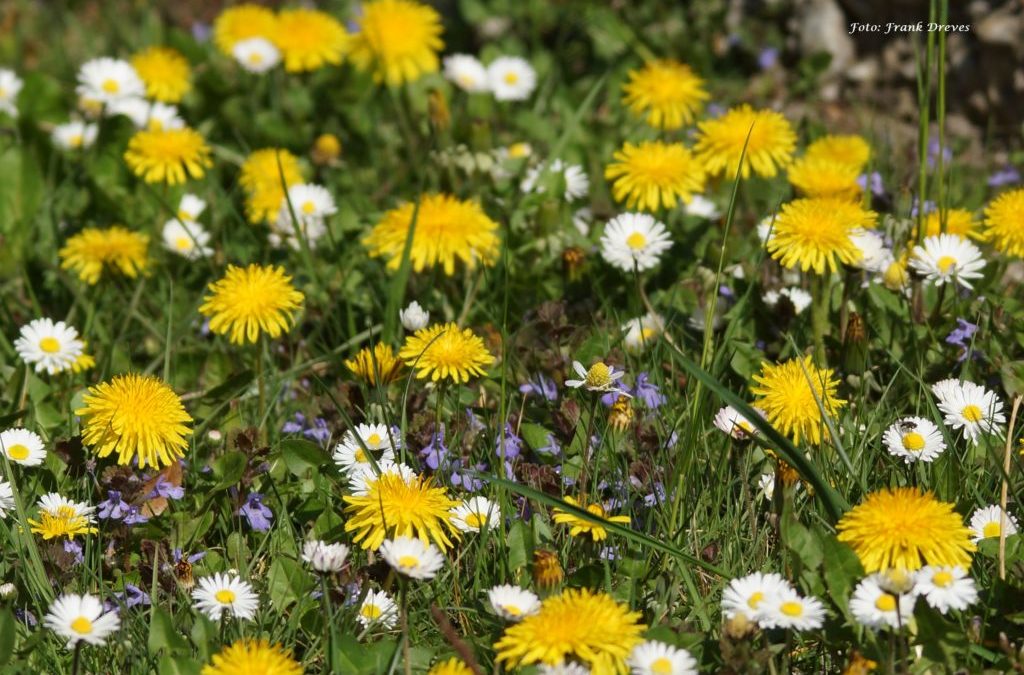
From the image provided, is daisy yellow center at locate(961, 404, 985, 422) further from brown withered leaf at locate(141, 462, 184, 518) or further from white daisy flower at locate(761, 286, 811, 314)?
brown withered leaf at locate(141, 462, 184, 518)

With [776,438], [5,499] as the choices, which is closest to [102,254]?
[5,499]

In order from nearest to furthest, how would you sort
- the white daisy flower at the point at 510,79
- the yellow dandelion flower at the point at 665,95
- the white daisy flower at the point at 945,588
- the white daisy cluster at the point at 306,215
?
1. the white daisy flower at the point at 945,588
2. the white daisy cluster at the point at 306,215
3. the yellow dandelion flower at the point at 665,95
4. the white daisy flower at the point at 510,79

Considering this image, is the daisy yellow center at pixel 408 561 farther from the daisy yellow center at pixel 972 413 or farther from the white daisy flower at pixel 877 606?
→ the daisy yellow center at pixel 972 413

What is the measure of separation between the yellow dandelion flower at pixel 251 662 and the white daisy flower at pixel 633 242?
4.48 ft

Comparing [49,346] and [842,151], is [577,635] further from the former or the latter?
[842,151]

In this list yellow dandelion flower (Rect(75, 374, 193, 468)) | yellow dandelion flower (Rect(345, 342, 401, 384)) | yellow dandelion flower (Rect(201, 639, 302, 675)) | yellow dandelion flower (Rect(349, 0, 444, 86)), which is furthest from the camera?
yellow dandelion flower (Rect(349, 0, 444, 86))

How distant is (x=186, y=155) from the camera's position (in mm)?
3506

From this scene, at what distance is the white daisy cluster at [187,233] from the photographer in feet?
11.5

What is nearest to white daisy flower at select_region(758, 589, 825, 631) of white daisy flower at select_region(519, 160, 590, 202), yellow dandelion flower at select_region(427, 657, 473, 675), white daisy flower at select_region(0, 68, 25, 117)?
yellow dandelion flower at select_region(427, 657, 473, 675)

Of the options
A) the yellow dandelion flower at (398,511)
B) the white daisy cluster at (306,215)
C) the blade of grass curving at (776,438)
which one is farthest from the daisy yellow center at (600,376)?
the white daisy cluster at (306,215)

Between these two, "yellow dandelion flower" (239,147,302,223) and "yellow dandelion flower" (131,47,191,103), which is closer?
"yellow dandelion flower" (239,147,302,223)

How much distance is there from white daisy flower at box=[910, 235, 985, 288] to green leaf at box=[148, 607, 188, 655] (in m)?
1.60

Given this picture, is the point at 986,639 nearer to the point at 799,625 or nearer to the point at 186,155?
the point at 799,625

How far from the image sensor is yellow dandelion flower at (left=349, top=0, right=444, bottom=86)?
13.3ft
